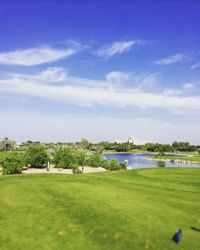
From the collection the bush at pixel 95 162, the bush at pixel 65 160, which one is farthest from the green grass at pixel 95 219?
the bush at pixel 95 162

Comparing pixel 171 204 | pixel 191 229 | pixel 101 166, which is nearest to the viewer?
pixel 191 229

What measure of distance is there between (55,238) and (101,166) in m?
70.9

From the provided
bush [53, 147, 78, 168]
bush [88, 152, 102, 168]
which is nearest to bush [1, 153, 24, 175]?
bush [53, 147, 78, 168]

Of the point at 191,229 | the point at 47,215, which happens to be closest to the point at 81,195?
the point at 47,215

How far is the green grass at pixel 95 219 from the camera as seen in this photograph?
15602mm

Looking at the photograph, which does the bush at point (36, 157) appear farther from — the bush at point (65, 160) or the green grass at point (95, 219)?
the green grass at point (95, 219)

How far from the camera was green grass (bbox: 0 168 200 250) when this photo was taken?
1560 centimetres

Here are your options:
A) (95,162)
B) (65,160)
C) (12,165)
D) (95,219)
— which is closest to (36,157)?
(65,160)

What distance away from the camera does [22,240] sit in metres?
16.5

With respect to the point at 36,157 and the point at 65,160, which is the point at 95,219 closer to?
the point at 36,157

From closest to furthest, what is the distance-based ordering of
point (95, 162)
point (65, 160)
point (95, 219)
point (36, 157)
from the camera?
point (95, 219)
point (36, 157)
point (65, 160)
point (95, 162)

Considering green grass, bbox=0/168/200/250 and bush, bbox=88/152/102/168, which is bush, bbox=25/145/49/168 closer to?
bush, bbox=88/152/102/168

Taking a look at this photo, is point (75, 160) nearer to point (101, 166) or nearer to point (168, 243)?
point (101, 166)

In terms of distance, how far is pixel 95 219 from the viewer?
61.7 feet
